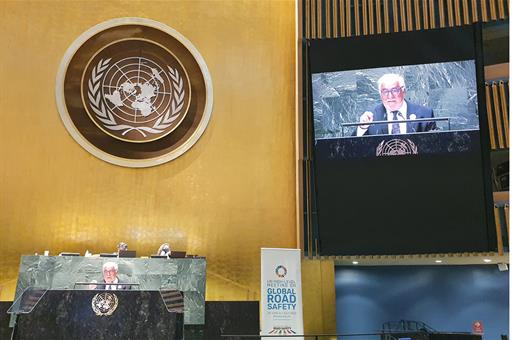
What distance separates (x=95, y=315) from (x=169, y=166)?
3.81 meters

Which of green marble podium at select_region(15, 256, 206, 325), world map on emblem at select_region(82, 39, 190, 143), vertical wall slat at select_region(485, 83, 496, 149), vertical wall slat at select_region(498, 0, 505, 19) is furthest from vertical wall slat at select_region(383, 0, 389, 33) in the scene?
green marble podium at select_region(15, 256, 206, 325)

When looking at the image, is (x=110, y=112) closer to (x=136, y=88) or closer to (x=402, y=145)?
(x=136, y=88)

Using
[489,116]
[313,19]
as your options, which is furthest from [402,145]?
[313,19]

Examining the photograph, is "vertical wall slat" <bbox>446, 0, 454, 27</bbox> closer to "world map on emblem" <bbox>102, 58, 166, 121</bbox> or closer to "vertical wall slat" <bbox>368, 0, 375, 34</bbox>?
"vertical wall slat" <bbox>368, 0, 375, 34</bbox>

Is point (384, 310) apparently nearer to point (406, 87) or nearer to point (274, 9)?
point (406, 87)

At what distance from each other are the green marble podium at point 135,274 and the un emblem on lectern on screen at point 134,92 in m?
2.15

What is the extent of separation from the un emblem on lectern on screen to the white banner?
112 inches

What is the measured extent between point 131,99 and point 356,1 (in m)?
4.47

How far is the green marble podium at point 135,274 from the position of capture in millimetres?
7062

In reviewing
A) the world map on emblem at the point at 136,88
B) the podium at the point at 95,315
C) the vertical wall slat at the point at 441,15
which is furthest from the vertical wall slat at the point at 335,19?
the podium at the point at 95,315

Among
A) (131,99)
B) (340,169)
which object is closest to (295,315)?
(340,169)

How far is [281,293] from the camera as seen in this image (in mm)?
7121

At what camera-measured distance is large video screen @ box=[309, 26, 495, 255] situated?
26.1 feet

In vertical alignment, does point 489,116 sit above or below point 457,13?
below
